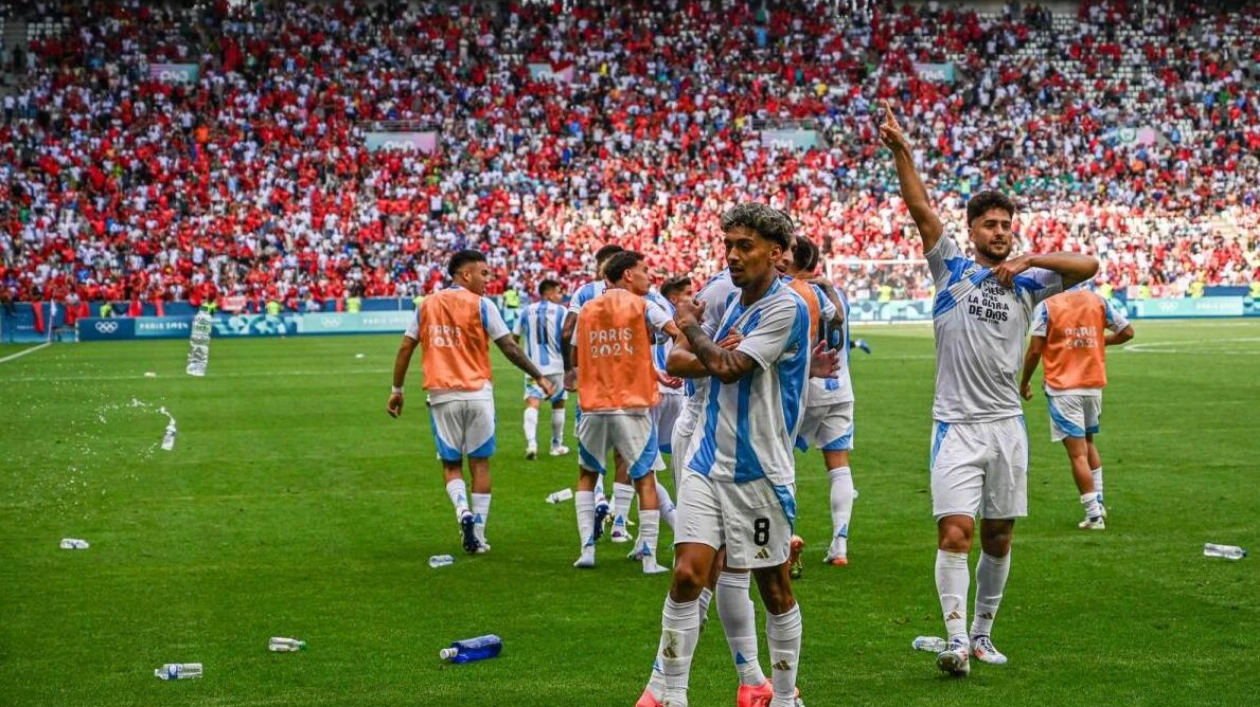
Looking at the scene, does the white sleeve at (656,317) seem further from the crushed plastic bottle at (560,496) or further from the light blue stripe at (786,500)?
the crushed plastic bottle at (560,496)

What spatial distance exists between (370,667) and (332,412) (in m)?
15.1

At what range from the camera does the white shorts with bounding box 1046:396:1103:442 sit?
11.5 metres

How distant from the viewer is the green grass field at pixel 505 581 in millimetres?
7137

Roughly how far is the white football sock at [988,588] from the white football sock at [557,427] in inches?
405

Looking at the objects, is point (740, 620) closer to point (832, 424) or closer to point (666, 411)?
point (832, 424)

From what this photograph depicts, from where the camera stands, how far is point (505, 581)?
32.4ft

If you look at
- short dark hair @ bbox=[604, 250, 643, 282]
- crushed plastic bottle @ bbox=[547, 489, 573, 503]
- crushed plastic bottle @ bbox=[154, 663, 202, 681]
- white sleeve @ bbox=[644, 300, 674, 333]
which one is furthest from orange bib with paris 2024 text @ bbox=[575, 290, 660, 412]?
crushed plastic bottle @ bbox=[154, 663, 202, 681]

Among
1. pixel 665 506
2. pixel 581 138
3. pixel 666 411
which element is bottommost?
pixel 665 506

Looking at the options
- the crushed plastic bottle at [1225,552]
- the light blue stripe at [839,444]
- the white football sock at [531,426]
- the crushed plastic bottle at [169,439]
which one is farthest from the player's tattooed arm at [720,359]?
the crushed plastic bottle at [169,439]

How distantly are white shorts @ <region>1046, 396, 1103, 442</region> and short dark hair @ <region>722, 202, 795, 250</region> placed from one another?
249 inches

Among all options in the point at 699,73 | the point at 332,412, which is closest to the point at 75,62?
the point at 699,73

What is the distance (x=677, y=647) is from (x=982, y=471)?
207 centimetres

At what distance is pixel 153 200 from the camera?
49125mm

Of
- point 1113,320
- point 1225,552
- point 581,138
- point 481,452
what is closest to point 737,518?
point 481,452
